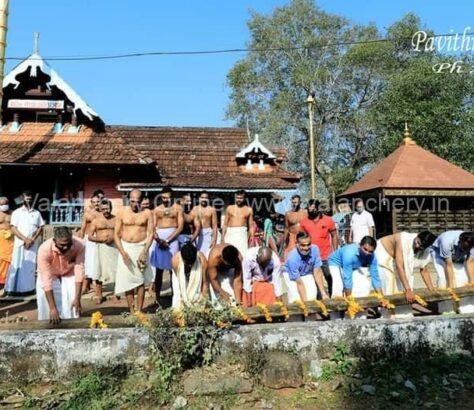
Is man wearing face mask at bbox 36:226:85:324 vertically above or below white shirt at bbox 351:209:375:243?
below

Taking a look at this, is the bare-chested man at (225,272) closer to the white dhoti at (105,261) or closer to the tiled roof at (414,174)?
the white dhoti at (105,261)

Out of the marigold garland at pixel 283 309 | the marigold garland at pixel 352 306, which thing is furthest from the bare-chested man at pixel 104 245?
the marigold garland at pixel 352 306

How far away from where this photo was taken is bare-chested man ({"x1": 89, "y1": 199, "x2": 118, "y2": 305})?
7.64 metres

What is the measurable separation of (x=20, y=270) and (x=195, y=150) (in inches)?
374

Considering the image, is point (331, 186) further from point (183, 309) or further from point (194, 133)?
point (183, 309)

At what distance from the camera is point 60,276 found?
5.35 metres

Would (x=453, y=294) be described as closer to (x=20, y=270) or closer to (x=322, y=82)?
(x=20, y=270)

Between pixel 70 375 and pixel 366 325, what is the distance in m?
3.02

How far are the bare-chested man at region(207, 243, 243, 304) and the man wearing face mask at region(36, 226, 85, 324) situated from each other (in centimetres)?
154

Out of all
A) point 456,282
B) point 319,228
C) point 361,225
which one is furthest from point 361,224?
point 456,282

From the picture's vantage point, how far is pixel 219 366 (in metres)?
4.74

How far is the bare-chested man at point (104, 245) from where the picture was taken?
301 inches

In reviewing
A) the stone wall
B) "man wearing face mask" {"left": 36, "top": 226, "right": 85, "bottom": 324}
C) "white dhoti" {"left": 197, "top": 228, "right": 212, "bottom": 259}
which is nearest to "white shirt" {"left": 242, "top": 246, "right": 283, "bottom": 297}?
the stone wall

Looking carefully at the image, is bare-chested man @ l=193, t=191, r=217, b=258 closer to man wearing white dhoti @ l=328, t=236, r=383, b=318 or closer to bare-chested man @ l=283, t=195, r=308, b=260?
bare-chested man @ l=283, t=195, r=308, b=260
